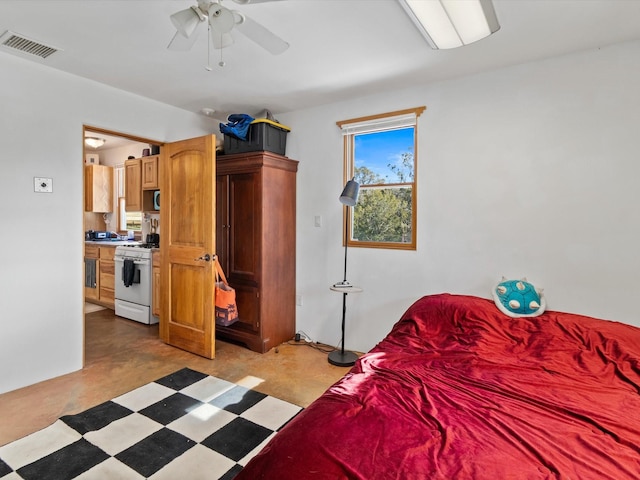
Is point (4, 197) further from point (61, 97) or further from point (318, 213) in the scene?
point (318, 213)

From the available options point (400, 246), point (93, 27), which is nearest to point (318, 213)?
point (400, 246)

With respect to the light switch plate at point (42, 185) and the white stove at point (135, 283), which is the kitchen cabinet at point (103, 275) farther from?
the light switch plate at point (42, 185)

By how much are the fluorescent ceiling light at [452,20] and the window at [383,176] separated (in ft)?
2.82

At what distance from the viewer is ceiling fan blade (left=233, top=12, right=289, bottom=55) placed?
1.66 meters

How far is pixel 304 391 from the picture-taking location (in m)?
2.66

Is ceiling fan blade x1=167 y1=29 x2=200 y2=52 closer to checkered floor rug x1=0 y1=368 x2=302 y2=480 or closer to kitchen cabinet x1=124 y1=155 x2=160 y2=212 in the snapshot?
checkered floor rug x1=0 y1=368 x2=302 y2=480

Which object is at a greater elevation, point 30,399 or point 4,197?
point 4,197

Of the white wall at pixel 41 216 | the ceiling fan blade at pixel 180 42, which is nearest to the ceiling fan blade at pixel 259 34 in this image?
the ceiling fan blade at pixel 180 42

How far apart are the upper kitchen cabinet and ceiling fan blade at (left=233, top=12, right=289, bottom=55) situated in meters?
5.04

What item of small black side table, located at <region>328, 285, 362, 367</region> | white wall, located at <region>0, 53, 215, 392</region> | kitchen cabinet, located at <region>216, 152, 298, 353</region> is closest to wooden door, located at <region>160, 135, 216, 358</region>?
kitchen cabinet, located at <region>216, 152, 298, 353</region>

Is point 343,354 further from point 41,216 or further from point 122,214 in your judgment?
point 122,214

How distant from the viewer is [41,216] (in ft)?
9.11

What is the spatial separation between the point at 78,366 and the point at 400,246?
9.85 feet

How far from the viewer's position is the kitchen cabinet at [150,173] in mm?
4684
